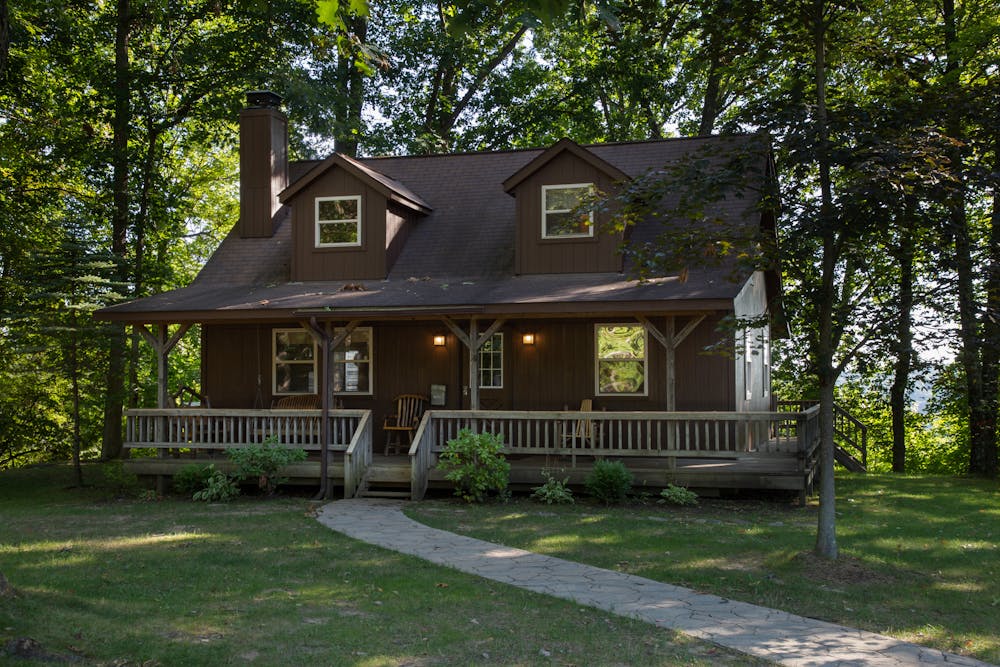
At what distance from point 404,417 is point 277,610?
29.3 feet

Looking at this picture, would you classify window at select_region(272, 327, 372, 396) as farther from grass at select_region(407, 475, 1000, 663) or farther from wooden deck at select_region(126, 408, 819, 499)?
grass at select_region(407, 475, 1000, 663)

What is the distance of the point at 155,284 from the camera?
2220 cm

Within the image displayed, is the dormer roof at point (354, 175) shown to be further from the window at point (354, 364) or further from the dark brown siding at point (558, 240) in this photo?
the window at point (354, 364)

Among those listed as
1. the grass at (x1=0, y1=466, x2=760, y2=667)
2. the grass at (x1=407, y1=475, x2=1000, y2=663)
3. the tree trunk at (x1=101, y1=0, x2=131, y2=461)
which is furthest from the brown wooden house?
the tree trunk at (x1=101, y1=0, x2=131, y2=461)

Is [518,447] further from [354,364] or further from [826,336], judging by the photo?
[826,336]

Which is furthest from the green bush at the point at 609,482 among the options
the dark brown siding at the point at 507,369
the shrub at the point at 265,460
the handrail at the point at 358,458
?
the shrub at the point at 265,460

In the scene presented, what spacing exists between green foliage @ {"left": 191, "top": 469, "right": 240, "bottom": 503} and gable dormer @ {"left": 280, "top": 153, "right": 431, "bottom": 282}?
451 centimetres

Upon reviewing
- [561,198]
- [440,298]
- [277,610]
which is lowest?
[277,610]

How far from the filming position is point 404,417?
15836mm

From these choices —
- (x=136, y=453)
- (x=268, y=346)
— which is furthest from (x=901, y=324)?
(x=136, y=453)

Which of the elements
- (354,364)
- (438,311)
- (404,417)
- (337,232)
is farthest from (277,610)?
(337,232)

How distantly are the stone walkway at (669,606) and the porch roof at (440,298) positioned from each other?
4.22 meters

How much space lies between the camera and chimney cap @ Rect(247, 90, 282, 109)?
64.0 feet

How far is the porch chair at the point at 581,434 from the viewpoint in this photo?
44.5ft
